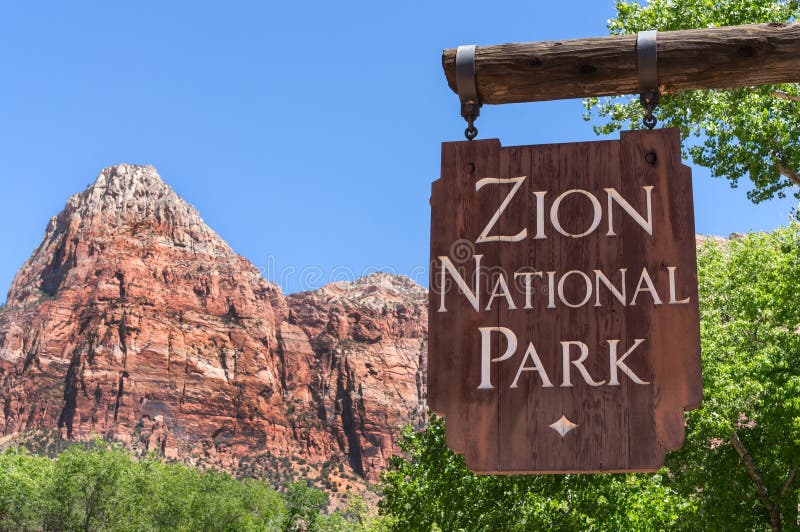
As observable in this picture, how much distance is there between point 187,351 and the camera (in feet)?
535

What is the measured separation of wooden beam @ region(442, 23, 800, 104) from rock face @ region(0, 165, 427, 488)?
464 feet

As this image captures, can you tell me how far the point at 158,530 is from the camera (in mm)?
55344

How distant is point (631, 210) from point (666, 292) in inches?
14.6

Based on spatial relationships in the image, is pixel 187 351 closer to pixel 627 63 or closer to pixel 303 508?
pixel 303 508

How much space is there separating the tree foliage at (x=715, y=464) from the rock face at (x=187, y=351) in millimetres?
124728

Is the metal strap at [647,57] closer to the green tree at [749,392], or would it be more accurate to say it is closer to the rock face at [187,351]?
the green tree at [749,392]

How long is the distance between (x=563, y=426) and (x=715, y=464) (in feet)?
60.5

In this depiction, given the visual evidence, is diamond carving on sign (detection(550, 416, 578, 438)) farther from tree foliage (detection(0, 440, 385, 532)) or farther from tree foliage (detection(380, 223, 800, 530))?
tree foliage (detection(0, 440, 385, 532))

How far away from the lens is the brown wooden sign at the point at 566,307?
359cm

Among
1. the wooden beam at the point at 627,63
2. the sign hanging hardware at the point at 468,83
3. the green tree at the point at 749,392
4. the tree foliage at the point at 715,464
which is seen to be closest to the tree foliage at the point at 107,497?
the tree foliage at the point at 715,464

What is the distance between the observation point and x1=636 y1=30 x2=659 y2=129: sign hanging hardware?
4.03 metres

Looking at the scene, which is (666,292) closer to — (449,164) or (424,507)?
(449,164)

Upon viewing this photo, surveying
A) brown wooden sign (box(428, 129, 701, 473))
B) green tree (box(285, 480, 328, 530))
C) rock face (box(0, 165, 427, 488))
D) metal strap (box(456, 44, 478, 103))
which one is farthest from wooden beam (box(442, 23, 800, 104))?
→ rock face (box(0, 165, 427, 488))

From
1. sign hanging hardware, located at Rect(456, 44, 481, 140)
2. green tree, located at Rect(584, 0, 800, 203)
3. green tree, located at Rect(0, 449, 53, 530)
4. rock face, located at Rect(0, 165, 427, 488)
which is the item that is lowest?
green tree, located at Rect(0, 449, 53, 530)
